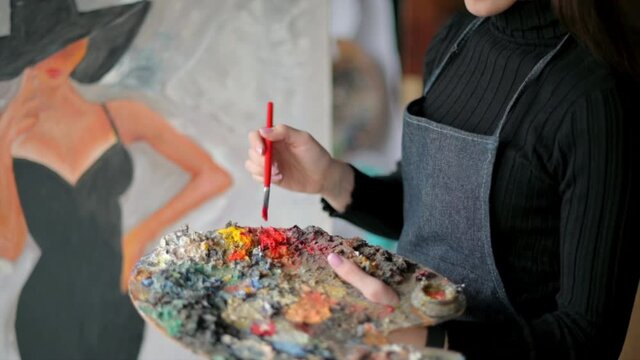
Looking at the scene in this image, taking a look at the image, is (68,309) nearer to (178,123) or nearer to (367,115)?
(178,123)

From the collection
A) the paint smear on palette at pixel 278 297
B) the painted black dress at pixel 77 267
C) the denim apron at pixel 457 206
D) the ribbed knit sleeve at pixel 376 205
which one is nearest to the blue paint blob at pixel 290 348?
the paint smear on palette at pixel 278 297

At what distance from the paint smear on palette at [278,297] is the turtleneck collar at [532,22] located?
0.33 m

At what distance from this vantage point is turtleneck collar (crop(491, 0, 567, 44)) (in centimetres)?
88

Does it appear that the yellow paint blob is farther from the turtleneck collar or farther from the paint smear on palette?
the turtleneck collar

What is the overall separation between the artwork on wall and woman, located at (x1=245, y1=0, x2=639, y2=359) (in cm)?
50

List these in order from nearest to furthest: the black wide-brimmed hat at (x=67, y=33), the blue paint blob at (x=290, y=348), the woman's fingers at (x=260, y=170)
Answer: the blue paint blob at (x=290, y=348)
the woman's fingers at (x=260, y=170)
the black wide-brimmed hat at (x=67, y=33)

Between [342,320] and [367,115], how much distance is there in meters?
0.97

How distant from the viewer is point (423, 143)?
1.00 m

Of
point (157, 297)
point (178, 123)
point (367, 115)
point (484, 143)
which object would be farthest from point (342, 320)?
point (367, 115)

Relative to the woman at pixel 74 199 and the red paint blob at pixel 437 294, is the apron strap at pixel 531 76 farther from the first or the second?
the woman at pixel 74 199

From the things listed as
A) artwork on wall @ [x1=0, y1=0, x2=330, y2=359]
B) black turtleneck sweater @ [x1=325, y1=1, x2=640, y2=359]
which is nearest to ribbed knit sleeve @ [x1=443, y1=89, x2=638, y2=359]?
black turtleneck sweater @ [x1=325, y1=1, x2=640, y2=359]

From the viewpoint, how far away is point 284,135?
986 millimetres

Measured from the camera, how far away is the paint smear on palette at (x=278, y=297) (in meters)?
0.69

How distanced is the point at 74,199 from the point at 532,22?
0.91m
